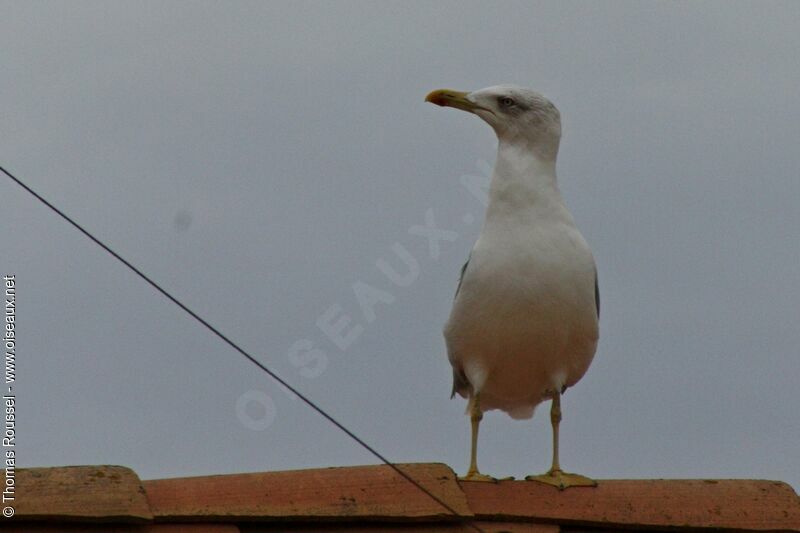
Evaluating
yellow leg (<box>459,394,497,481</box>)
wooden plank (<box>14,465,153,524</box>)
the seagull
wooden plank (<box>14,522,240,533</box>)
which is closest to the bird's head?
the seagull

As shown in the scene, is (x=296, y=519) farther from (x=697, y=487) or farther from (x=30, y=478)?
(x=697, y=487)

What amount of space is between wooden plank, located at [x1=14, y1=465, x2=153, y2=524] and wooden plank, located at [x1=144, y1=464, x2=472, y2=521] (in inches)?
5.7

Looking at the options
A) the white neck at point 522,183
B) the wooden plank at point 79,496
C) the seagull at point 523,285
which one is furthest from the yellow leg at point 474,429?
the wooden plank at point 79,496

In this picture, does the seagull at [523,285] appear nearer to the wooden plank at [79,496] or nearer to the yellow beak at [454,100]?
the yellow beak at [454,100]

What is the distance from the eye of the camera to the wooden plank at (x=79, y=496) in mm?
5953

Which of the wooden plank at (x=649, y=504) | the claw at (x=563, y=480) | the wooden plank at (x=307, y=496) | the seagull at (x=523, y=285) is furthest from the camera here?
the seagull at (x=523, y=285)

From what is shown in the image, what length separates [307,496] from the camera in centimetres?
661

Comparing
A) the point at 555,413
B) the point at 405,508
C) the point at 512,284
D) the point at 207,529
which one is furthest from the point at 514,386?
the point at 207,529

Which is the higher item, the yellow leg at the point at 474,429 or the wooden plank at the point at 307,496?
the yellow leg at the point at 474,429

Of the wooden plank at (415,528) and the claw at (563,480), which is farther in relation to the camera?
the claw at (563,480)

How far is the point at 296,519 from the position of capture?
6457 millimetres

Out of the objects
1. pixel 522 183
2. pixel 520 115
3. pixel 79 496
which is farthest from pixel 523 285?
pixel 79 496

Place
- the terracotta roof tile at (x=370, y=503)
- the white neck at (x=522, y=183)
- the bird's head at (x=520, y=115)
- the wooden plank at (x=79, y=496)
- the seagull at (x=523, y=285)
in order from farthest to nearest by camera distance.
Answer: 1. the bird's head at (x=520, y=115)
2. the white neck at (x=522, y=183)
3. the seagull at (x=523, y=285)
4. the terracotta roof tile at (x=370, y=503)
5. the wooden plank at (x=79, y=496)

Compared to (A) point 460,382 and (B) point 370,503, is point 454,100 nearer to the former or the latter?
(A) point 460,382
